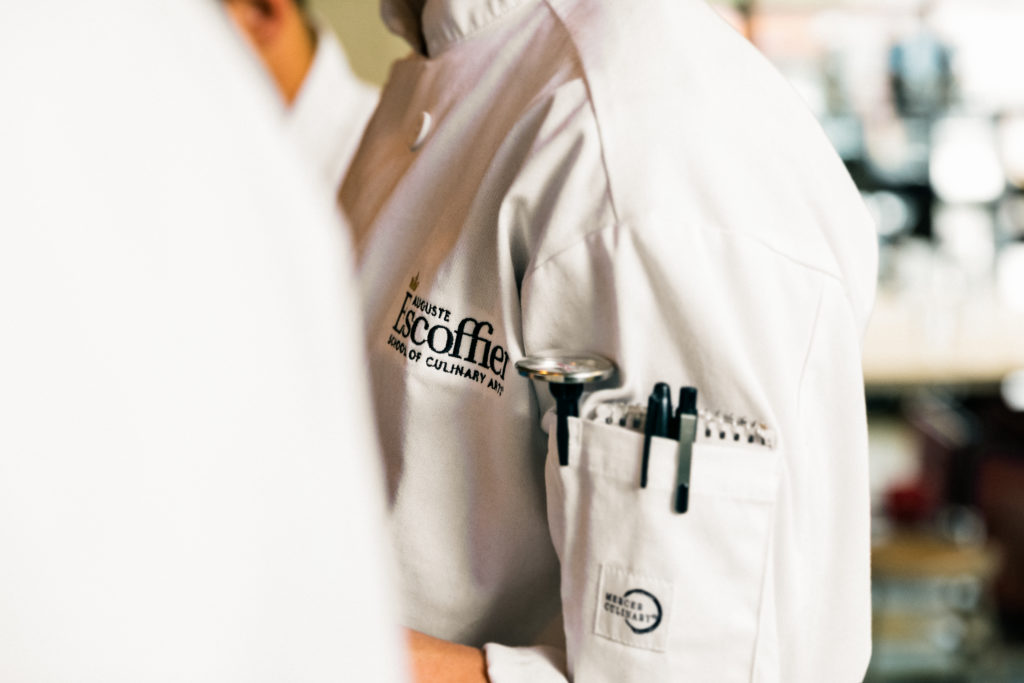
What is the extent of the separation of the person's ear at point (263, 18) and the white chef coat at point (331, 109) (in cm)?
10

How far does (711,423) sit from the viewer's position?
0.66 metres

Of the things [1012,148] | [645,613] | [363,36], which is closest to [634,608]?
[645,613]

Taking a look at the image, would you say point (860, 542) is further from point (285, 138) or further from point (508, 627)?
point (285, 138)

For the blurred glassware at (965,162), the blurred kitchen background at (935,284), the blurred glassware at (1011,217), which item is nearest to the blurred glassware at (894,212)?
the blurred kitchen background at (935,284)

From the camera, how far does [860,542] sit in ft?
2.44

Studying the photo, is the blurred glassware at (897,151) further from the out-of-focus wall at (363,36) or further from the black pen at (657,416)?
the black pen at (657,416)

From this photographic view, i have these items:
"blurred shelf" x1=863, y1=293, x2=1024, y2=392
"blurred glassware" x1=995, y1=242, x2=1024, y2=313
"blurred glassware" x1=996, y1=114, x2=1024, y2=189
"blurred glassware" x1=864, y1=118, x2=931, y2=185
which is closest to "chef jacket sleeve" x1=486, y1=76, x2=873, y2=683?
"blurred shelf" x1=863, y1=293, x2=1024, y2=392

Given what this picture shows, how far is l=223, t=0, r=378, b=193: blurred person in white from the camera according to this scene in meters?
1.84

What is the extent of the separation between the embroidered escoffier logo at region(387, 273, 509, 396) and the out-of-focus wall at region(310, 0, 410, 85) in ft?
7.63

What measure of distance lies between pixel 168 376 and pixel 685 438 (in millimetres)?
516

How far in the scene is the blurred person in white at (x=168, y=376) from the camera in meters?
0.15

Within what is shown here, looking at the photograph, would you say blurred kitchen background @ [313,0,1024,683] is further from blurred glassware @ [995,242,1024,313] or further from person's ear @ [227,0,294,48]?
person's ear @ [227,0,294,48]

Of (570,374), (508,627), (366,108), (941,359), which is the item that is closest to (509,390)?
(570,374)

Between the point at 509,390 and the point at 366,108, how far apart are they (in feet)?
4.32
